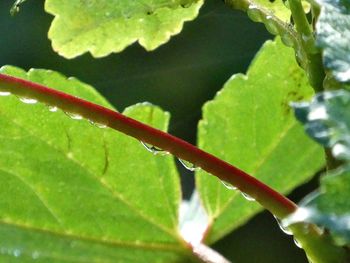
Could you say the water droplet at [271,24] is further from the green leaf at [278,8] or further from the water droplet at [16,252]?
the water droplet at [16,252]

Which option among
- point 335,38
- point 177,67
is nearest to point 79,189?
point 335,38

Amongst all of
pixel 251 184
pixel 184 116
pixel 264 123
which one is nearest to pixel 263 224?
pixel 184 116

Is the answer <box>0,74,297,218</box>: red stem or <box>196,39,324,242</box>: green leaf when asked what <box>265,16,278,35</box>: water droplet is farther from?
<box>196,39,324,242</box>: green leaf

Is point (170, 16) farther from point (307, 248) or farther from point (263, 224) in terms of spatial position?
point (263, 224)

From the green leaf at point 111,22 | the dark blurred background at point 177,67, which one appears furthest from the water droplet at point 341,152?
the dark blurred background at point 177,67

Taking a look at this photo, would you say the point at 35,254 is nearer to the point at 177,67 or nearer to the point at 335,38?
the point at 335,38

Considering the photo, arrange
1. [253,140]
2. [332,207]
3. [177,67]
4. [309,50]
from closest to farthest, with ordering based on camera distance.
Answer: [332,207]
[309,50]
[253,140]
[177,67]
